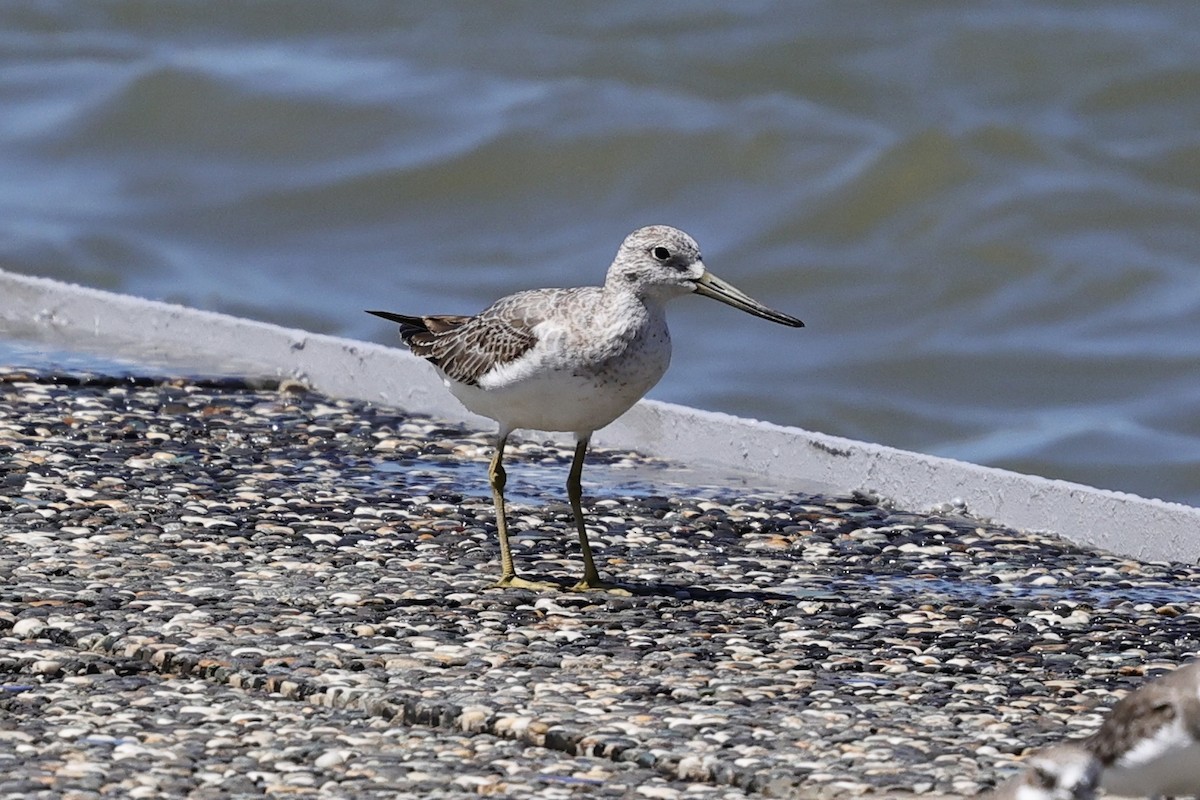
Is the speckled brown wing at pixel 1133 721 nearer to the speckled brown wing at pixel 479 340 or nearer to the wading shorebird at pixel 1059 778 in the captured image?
the wading shorebird at pixel 1059 778

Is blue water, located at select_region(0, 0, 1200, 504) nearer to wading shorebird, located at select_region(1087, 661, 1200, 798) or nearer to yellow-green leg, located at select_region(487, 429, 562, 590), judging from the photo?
yellow-green leg, located at select_region(487, 429, 562, 590)

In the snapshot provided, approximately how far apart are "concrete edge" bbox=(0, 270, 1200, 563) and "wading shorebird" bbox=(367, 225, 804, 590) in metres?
1.19

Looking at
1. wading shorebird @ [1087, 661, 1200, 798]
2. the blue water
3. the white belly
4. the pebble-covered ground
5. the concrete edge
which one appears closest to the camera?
wading shorebird @ [1087, 661, 1200, 798]

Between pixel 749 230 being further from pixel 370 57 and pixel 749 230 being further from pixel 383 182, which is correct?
pixel 370 57

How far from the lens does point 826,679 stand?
4.54 metres

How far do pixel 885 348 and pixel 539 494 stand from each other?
29.2ft

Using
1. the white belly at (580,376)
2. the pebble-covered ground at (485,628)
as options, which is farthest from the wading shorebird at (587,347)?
the pebble-covered ground at (485,628)

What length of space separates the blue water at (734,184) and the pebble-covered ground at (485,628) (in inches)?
274

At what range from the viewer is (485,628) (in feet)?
16.0

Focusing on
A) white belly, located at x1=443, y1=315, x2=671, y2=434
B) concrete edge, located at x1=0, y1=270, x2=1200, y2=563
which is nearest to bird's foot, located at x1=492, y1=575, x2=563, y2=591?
white belly, located at x1=443, y1=315, x2=671, y2=434

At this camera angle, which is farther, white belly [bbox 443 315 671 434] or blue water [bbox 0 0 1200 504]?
blue water [bbox 0 0 1200 504]

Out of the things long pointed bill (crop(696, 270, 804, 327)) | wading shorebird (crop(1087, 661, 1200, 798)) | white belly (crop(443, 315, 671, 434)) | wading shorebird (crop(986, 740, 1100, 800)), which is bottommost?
wading shorebird (crop(986, 740, 1100, 800))

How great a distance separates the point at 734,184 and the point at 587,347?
1238 centimetres

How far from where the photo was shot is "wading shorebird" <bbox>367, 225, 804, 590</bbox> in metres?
5.17
